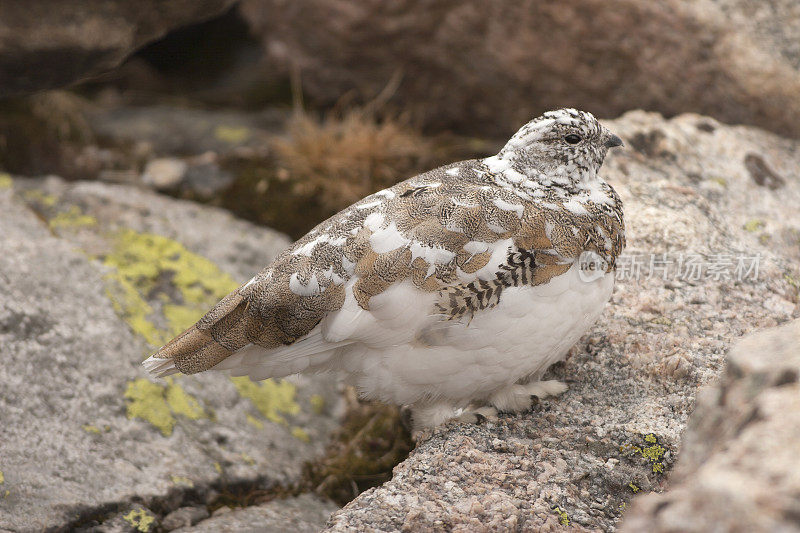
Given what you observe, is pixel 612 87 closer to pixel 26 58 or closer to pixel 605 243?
pixel 605 243

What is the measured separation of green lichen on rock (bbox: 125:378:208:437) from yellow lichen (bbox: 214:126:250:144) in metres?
2.54

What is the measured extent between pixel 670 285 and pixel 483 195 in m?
1.12

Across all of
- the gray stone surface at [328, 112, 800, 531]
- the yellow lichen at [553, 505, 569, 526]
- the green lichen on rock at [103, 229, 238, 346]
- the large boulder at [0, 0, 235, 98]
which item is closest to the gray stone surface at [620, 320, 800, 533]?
the yellow lichen at [553, 505, 569, 526]

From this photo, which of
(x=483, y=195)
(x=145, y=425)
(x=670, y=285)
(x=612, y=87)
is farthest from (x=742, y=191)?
(x=145, y=425)

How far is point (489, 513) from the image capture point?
2.34 m

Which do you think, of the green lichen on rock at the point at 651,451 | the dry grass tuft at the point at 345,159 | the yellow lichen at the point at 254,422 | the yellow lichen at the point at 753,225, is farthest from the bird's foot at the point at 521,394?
the dry grass tuft at the point at 345,159

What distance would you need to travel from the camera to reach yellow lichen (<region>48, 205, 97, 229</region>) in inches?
164

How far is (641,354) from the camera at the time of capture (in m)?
2.96

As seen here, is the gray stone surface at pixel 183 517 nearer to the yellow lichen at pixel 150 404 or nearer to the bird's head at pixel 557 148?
the yellow lichen at pixel 150 404

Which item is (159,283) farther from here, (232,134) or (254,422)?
(232,134)

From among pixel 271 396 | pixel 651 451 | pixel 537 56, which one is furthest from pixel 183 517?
pixel 537 56

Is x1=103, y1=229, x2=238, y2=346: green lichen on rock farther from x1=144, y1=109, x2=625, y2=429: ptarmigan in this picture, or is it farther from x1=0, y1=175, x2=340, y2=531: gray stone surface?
x1=144, y1=109, x2=625, y2=429: ptarmigan

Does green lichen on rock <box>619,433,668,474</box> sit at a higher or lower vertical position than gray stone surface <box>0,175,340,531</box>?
higher

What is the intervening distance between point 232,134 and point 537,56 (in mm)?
2302
